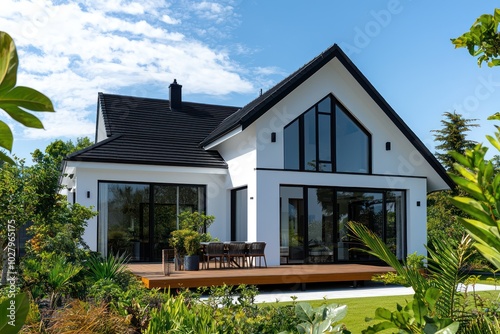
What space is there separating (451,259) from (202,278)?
8702 millimetres

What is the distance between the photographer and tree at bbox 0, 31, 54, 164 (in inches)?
34.8

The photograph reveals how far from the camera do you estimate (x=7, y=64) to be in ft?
2.89

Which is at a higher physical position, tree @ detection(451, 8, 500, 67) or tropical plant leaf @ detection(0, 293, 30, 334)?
tree @ detection(451, 8, 500, 67)

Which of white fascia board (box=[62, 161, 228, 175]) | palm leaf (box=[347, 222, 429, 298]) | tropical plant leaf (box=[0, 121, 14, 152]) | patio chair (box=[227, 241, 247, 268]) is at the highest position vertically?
white fascia board (box=[62, 161, 228, 175])

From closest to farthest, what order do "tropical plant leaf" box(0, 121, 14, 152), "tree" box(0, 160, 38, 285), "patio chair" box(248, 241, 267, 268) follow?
"tropical plant leaf" box(0, 121, 14, 152) → "tree" box(0, 160, 38, 285) → "patio chair" box(248, 241, 267, 268)

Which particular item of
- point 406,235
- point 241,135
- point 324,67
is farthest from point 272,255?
point 324,67

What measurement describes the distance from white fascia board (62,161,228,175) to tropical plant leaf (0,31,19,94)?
13837 millimetres

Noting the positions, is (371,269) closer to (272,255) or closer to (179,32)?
(272,255)

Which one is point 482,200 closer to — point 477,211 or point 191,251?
point 477,211

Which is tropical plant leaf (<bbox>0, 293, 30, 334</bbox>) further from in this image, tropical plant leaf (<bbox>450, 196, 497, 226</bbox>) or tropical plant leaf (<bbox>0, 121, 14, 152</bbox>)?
tropical plant leaf (<bbox>450, 196, 497, 226</bbox>)

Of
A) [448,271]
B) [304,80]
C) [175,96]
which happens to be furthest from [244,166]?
[448,271]

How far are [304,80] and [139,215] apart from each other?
644 centimetres

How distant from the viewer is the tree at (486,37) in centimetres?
244

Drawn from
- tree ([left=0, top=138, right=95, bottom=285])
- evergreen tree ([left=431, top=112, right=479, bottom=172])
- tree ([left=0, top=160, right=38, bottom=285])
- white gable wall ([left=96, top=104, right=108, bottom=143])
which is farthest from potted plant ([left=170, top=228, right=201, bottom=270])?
evergreen tree ([left=431, top=112, right=479, bottom=172])
